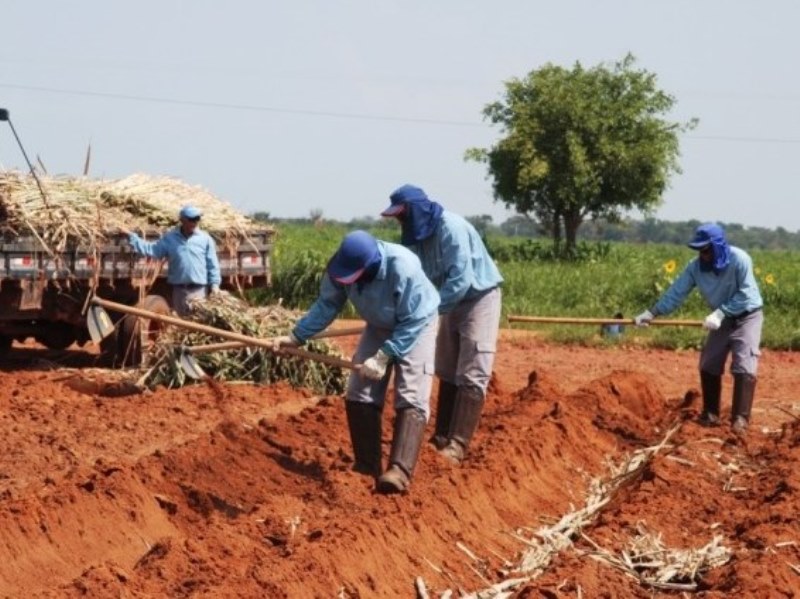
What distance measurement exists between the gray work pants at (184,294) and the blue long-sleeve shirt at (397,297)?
19.4 feet

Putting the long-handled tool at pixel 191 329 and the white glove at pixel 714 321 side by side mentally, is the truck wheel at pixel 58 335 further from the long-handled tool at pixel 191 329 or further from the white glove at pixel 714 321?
the white glove at pixel 714 321

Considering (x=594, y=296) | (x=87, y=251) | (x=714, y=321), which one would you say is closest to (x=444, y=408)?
(x=714, y=321)

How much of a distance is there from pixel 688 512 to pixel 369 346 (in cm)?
201

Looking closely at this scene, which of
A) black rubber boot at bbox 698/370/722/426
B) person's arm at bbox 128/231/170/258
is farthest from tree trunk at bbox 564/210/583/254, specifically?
black rubber boot at bbox 698/370/722/426

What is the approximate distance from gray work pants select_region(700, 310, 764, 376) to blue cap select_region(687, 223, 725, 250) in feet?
2.01

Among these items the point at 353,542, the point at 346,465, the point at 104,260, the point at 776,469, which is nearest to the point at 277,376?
→ the point at 104,260

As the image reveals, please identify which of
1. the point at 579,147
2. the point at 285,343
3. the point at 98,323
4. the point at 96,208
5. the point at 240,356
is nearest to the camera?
the point at 285,343

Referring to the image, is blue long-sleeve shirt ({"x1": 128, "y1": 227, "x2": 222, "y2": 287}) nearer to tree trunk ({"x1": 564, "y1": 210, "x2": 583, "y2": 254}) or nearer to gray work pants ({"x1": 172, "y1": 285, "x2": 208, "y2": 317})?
gray work pants ({"x1": 172, "y1": 285, "x2": 208, "y2": 317})

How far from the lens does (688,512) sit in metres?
8.88

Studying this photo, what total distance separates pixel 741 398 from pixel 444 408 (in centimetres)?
265

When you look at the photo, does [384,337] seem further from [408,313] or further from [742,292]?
[742,292]

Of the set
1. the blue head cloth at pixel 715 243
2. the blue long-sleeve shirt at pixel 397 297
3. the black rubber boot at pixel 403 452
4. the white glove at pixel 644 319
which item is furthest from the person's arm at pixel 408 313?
the white glove at pixel 644 319

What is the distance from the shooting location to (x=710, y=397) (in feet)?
41.5

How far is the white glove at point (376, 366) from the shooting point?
8961 millimetres
